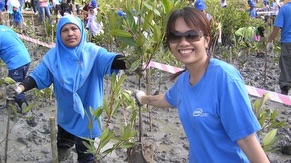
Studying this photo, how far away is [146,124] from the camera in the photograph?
4336mm

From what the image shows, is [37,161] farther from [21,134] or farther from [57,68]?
[57,68]

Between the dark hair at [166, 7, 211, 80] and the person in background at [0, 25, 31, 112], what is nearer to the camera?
the dark hair at [166, 7, 211, 80]

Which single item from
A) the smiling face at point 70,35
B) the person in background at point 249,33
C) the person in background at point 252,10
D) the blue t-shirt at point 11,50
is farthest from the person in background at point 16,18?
the smiling face at point 70,35

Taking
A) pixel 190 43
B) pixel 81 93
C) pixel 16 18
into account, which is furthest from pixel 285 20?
pixel 16 18

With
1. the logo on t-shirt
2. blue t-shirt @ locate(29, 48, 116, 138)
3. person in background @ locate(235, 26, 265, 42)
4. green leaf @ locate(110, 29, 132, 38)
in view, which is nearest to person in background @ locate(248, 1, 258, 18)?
person in background @ locate(235, 26, 265, 42)

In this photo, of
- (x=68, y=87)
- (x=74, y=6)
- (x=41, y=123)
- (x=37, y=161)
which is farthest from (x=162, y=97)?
(x=74, y=6)

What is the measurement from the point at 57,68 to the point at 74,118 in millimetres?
411

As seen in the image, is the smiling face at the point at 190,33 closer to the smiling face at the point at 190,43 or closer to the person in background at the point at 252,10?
the smiling face at the point at 190,43

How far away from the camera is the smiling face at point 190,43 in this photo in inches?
61.2

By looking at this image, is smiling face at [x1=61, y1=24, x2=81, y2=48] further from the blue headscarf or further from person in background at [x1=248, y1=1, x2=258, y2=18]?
person in background at [x1=248, y1=1, x2=258, y2=18]

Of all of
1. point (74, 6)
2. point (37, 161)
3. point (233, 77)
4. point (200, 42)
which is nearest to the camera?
point (233, 77)

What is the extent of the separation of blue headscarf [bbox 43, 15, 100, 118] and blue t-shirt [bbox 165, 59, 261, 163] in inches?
48.6

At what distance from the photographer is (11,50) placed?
14.1ft

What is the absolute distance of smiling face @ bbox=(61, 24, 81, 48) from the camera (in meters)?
2.75
